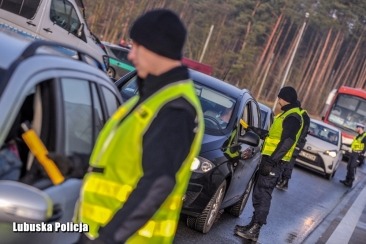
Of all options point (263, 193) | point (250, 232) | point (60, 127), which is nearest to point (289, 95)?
point (263, 193)

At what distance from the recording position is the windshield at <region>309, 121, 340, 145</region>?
20.3m

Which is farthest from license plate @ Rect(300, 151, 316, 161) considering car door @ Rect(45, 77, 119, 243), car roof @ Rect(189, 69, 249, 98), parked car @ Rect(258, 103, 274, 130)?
car door @ Rect(45, 77, 119, 243)

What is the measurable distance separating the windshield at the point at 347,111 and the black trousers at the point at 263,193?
23.8 m

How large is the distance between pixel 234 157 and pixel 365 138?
13.4 m

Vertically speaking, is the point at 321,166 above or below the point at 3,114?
below

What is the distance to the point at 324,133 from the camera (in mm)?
20734

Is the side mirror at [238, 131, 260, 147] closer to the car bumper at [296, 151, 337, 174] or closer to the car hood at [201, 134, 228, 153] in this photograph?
the car hood at [201, 134, 228, 153]

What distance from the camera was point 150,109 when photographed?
256 centimetres

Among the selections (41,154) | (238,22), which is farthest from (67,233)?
(238,22)

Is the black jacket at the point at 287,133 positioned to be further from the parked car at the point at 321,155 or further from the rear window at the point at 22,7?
the parked car at the point at 321,155

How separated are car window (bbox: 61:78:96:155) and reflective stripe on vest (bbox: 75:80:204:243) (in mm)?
563

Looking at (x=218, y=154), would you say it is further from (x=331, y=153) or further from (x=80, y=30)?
(x=331, y=153)

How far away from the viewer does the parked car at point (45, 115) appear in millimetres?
2588

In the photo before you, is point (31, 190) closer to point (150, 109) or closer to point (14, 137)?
point (150, 109)
